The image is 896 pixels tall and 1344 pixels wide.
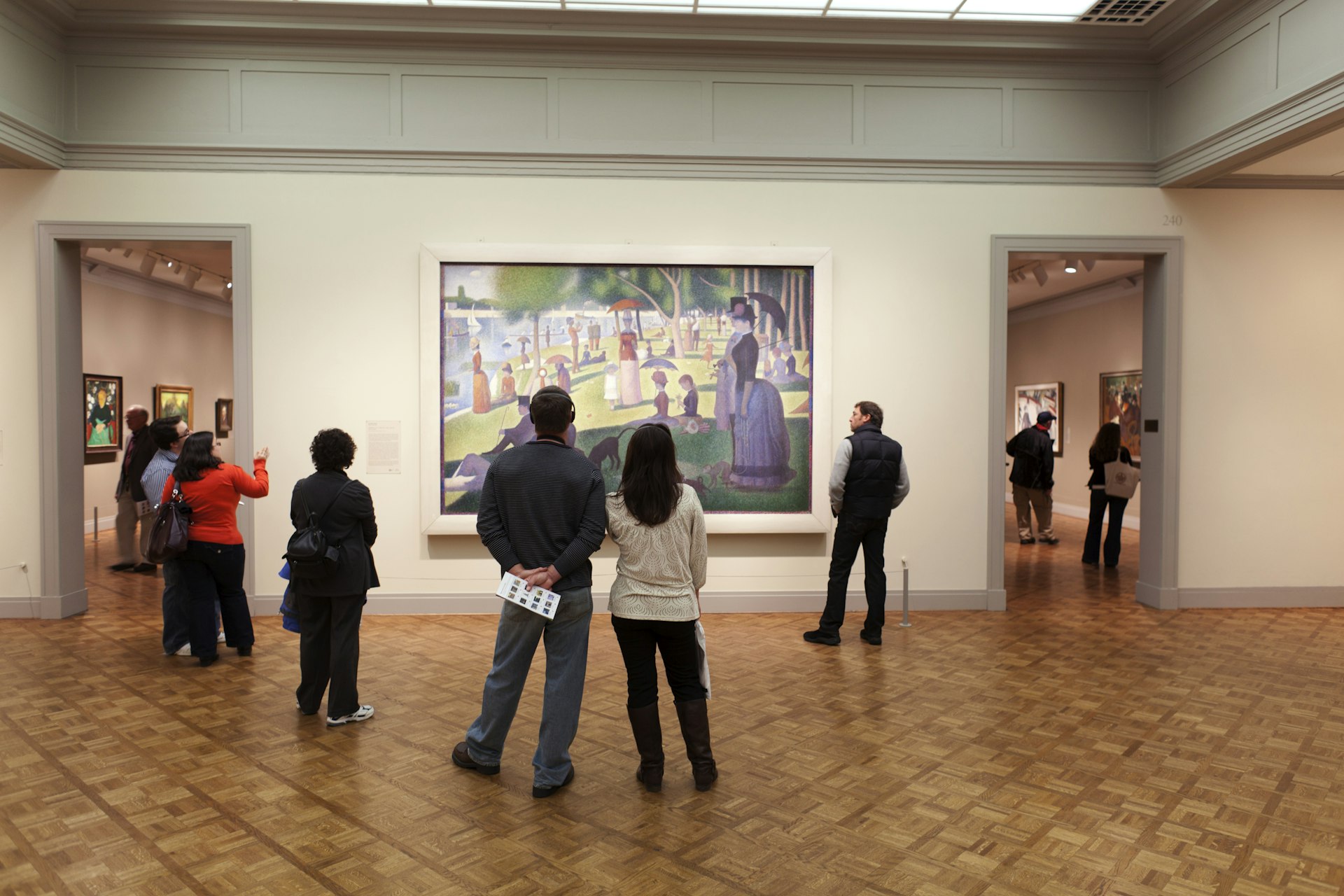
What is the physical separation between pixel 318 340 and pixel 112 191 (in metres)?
2.08

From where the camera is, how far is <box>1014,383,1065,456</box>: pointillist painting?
55.2 ft

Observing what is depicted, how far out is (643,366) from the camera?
299 inches

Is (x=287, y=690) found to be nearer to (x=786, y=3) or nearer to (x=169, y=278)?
(x=786, y=3)

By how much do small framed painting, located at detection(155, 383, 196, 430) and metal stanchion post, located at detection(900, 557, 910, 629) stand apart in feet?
38.3

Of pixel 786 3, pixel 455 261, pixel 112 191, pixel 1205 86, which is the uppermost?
pixel 786 3

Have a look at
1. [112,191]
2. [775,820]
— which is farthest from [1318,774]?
[112,191]

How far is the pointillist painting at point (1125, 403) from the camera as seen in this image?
1409cm

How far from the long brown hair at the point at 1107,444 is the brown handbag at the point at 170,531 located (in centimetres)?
902

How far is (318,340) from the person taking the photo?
24.5 feet

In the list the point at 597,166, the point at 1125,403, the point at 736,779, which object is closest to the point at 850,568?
the point at 736,779

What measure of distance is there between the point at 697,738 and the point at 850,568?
3029mm

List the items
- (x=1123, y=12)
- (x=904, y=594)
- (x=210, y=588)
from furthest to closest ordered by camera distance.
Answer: (x=904, y=594)
(x=1123, y=12)
(x=210, y=588)

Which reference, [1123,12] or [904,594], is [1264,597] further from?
[1123,12]

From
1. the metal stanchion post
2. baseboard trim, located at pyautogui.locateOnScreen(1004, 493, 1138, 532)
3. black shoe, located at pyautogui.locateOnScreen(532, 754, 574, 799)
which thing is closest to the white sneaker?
black shoe, located at pyautogui.locateOnScreen(532, 754, 574, 799)
